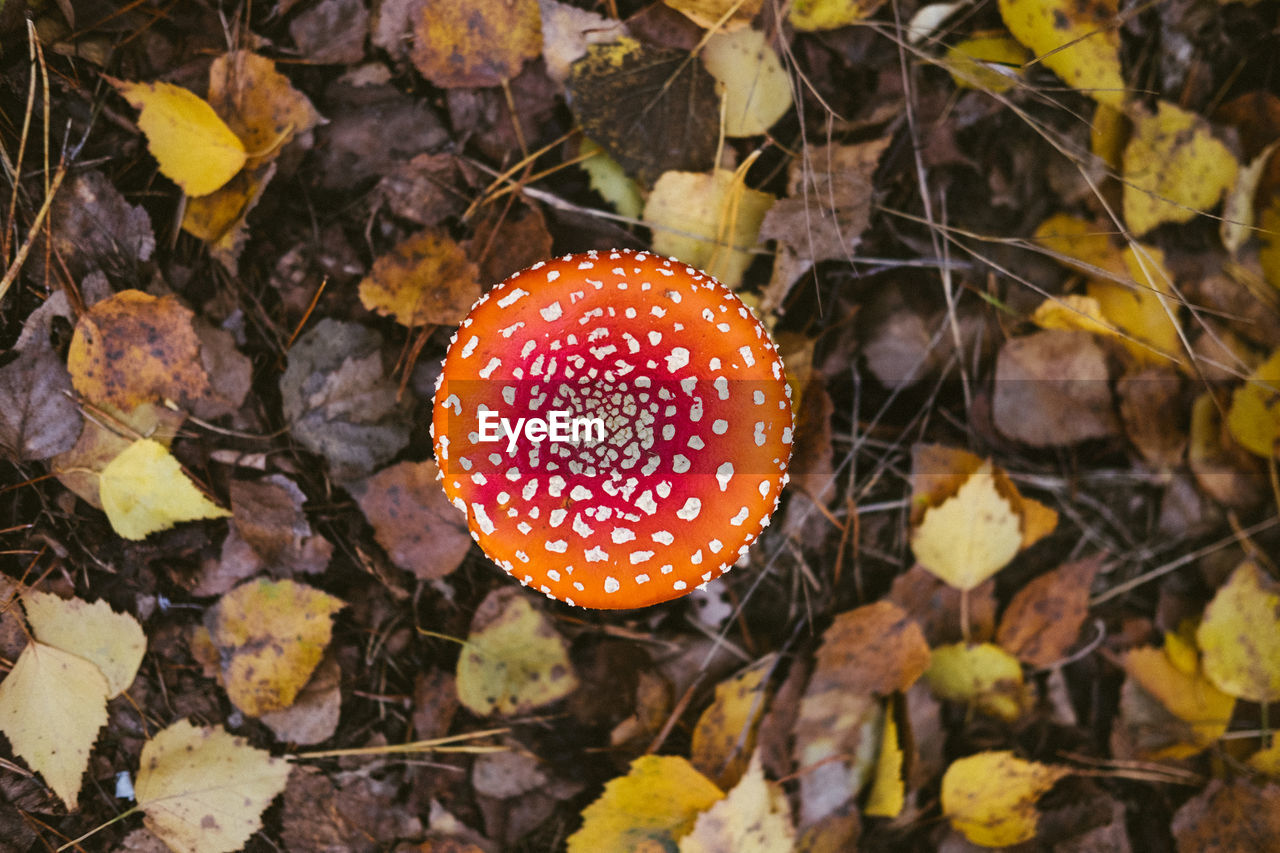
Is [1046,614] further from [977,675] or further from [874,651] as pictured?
[874,651]

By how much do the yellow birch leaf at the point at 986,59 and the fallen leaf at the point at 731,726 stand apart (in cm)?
167

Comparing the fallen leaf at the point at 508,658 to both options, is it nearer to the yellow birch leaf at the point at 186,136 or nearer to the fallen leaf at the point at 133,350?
the fallen leaf at the point at 133,350

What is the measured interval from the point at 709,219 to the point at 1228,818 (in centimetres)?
221

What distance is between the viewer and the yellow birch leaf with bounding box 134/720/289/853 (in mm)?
1720

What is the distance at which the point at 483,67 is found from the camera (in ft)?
6.00

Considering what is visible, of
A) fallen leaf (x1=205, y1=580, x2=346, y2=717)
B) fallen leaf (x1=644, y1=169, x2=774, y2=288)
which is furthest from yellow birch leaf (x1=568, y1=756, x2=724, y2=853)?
fallen leaf (x1=644, y1=169, x2=774, y2=288)

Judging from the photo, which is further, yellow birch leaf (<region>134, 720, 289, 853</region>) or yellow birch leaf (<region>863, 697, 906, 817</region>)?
yellow birch leaf (<region>863, 697, 906, 817</region>)

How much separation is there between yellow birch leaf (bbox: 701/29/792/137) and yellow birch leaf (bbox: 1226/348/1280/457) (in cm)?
155

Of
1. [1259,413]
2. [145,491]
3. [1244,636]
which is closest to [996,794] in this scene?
[1244,636]

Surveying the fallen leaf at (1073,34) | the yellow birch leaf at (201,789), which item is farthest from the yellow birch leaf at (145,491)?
the fallen leaf at (1073,34)

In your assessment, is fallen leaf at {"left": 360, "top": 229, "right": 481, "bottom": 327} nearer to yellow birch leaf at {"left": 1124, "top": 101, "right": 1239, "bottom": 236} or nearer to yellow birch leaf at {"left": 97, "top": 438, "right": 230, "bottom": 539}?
yellow birch leaf at {"left": 97, "top": 438, "right": 230, "bottom": 539}

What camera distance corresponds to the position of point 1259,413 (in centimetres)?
202

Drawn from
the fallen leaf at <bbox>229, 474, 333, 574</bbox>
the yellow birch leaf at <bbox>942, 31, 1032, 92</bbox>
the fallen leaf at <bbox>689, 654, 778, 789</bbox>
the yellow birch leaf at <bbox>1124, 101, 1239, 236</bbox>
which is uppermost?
the yellow birch leaf at <bbox>942, 31, 1032, 92</bbox>

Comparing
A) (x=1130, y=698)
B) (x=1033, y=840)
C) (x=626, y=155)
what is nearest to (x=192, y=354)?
(x=626, y=155)
